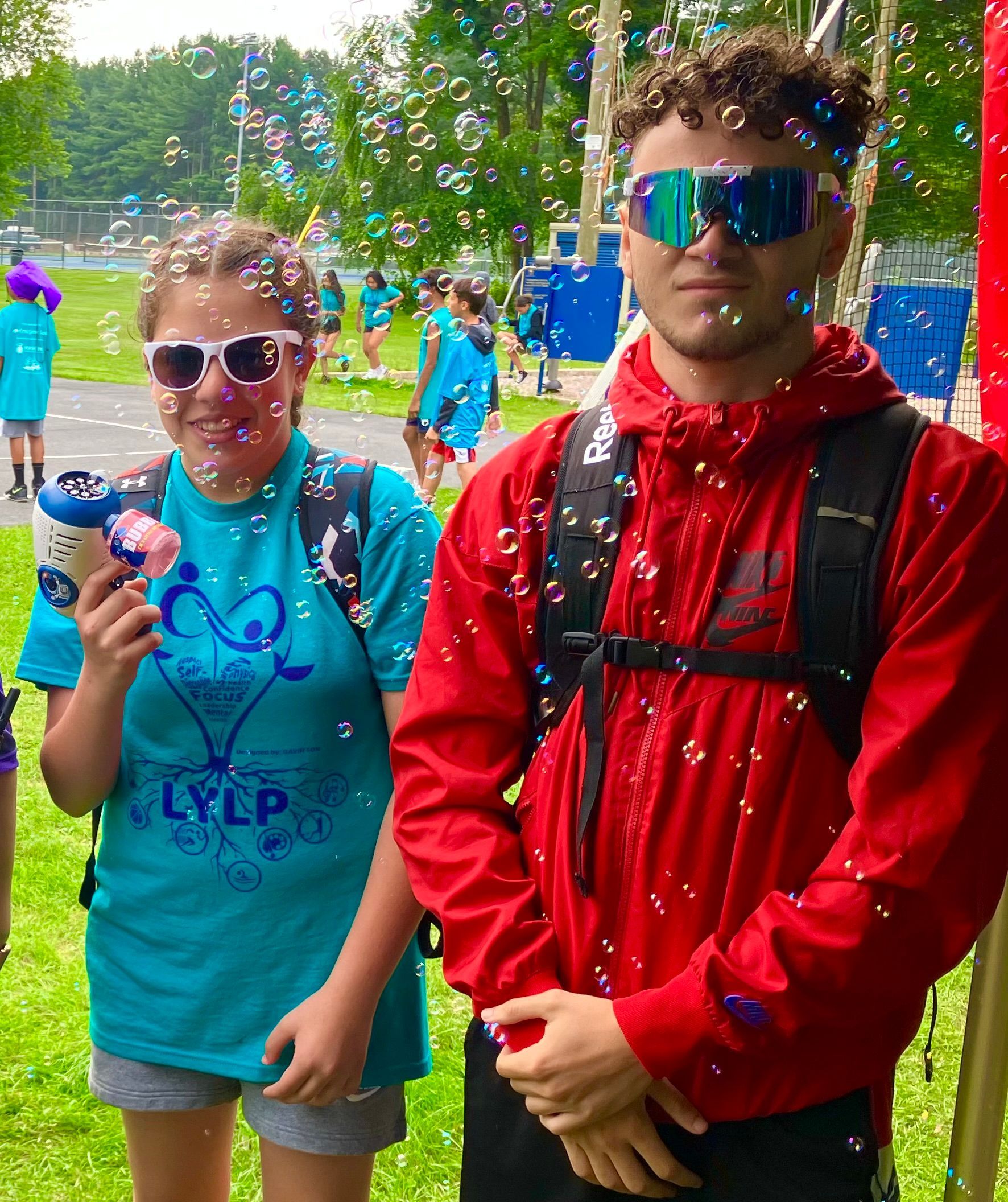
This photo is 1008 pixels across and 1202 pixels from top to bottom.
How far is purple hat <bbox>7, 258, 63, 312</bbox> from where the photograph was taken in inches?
208

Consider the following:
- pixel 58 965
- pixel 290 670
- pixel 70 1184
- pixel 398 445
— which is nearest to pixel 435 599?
pixel 290 670

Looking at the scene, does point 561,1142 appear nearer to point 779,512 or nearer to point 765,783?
point 765,783

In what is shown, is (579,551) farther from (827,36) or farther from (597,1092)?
(827,36)

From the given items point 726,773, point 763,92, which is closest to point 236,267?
point 763,92

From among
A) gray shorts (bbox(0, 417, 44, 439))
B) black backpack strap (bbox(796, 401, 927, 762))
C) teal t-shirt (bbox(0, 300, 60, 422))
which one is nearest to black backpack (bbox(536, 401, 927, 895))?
black backpack strap (bbox(796, 401, 927, 762))

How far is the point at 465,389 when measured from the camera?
10.3 feet

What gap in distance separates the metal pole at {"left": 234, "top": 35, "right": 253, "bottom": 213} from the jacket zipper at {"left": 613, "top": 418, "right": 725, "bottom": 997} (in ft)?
3.93

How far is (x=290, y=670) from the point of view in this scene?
1759 millimetres

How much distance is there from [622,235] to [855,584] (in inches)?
21.9

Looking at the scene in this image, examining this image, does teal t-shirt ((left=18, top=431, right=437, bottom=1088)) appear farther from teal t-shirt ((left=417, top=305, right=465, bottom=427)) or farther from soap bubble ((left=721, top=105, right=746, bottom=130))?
teal t-shirt ((left=417, top=305, right=465, bottom=427))

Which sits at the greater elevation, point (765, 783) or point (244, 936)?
point (765, 783)

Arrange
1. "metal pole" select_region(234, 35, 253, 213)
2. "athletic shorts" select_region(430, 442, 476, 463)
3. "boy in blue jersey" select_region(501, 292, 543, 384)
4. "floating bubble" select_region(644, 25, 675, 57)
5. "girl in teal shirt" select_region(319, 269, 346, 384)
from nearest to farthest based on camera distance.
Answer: "floating bubble" select_region(644, 25, 675, 57), "girl in teal shirt" select_region(319, 269, 346, 384), "metal pole" select_region(234, 35, 253, 213), "boy in blue jersey" select_region(501, 292, 543, 384), "athletic shorts" select_region(430, 442, 476, 463)

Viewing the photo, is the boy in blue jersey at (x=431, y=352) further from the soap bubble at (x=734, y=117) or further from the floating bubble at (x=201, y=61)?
the soap bubble at (x=734, y=117)

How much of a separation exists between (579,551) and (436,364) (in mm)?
1722
